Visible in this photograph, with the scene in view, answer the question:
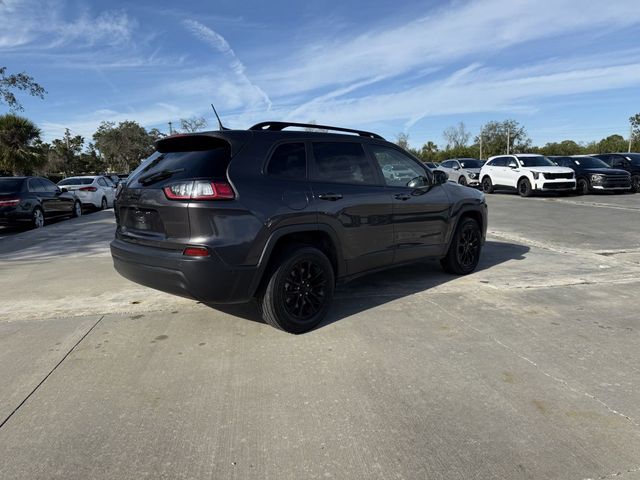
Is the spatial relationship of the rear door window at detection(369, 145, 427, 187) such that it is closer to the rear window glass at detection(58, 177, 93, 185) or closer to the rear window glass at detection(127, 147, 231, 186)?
the rear window glass at detection(127, 147, 231, 186)

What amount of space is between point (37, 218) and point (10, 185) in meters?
1.04

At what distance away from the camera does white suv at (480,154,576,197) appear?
18.5 metres

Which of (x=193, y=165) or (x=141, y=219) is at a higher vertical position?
(x=193, y=165)

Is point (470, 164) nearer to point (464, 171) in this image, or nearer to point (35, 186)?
point (464, 171)

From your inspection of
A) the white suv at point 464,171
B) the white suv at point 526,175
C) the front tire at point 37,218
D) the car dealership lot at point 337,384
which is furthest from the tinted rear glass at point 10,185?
the white suv at point 464,171

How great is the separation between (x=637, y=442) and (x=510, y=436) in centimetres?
69

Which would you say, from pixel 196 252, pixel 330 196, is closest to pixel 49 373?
pixel 196 252

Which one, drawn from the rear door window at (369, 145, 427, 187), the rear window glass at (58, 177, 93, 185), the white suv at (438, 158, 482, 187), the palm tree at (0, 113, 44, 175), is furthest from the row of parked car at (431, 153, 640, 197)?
the palm tree at (0, 113, 44, 175)

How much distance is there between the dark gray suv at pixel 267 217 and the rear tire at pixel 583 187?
1743cm

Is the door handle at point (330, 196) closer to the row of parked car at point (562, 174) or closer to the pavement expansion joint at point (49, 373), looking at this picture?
the pavement expansion joint at point (49, 373)

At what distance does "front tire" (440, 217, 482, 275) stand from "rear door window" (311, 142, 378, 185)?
1.80 metres

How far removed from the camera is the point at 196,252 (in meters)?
3.72

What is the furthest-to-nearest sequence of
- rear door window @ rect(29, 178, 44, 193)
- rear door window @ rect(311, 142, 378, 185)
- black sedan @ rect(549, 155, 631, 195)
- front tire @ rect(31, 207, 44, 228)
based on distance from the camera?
1. black sedan @ rect(549, 155, 631, 195)
2. rear door window @ rect(29, 178, 44, 193)
3. front tire @ rect(31, 207, 44, 228)
4. rear door window @ rect(311, 142, 378, 185)

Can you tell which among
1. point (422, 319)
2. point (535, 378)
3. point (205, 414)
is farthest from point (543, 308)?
point (205, 414)
